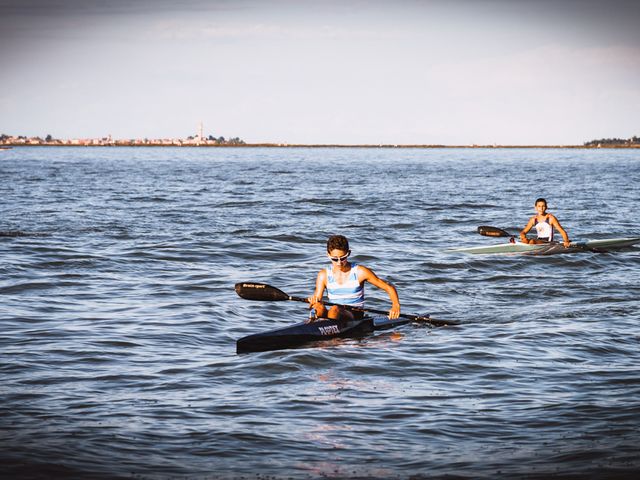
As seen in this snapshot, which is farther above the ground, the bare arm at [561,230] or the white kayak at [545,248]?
the bare arm at [561,230]

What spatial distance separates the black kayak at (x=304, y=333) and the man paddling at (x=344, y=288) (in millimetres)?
197

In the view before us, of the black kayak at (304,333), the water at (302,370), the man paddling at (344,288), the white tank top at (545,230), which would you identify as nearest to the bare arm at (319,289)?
the man paddling at (344,288)

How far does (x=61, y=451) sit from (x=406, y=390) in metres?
4.19

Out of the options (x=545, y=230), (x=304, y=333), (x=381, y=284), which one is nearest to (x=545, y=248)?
(x=545, y=230)

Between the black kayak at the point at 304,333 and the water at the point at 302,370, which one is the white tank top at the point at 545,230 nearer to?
the water at the point at 302,370

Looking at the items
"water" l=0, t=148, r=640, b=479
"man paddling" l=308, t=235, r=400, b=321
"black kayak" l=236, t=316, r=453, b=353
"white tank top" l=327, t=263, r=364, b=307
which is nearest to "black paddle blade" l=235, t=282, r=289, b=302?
"water" l=0, t=148, r=640, b=479

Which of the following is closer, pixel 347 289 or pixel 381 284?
pixel 381 284

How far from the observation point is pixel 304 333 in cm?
1217

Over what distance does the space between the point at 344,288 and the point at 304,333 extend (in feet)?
3.95

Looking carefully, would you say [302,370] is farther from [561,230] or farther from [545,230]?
Answer: [545,230]

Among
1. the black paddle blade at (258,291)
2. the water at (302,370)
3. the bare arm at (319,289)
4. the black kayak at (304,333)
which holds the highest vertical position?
the bare arm at (319,289)

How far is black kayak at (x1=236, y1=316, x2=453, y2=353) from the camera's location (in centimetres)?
1182

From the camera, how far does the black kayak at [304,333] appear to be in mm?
11820

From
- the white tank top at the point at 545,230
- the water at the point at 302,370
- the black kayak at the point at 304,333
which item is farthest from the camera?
the white tank top at the point at 545,230
